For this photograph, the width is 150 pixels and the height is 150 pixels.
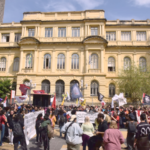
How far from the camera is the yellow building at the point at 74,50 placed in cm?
3023

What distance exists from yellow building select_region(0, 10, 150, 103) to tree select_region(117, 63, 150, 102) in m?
3.34

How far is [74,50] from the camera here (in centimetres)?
3123

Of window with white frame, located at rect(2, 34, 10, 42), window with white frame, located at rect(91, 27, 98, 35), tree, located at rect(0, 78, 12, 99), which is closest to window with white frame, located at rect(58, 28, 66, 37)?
window with white frame, located at rect(91, 27, 98, 35)

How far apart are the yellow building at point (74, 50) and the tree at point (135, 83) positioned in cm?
334

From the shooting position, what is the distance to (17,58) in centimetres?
3353

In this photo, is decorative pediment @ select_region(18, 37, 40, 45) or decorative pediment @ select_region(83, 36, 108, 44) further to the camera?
decorative pediment @ select_region(18, 37, 40, 45)

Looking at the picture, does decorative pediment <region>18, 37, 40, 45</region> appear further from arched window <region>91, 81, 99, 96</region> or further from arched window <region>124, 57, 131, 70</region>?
arched window <region>124, 57, 131, 70</region>

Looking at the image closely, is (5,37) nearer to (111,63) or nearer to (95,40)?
(95,40)

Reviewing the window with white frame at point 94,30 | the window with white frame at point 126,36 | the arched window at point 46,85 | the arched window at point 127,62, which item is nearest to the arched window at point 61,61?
the arched window at point 46,85

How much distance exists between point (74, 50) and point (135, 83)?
1221 centimetres

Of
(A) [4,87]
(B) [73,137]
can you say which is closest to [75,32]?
(A) [4,87]

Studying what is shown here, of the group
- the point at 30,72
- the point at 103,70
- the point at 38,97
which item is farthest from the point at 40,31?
the point at 38,97

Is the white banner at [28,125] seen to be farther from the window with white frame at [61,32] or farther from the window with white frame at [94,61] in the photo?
the window with white frame at [61,32]

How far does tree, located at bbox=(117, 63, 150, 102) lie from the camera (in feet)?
86.0
